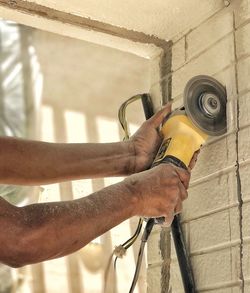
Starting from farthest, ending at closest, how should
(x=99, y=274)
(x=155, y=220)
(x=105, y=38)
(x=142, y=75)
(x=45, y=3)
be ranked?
1. (x=142, y=75)
2. (x=99, y=274)
3. (x=105, y=38)
4. (x=45, y=3)
5. (x=155, y=220)

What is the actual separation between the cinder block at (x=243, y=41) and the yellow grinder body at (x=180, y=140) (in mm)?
198

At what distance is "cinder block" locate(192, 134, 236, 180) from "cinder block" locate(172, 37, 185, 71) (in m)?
0.28

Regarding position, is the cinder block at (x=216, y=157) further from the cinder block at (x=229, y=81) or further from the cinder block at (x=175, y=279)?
the cinder block at (x=175, y=279)

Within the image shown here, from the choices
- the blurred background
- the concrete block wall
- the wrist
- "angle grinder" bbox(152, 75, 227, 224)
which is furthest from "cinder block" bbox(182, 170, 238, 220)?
the blurred background

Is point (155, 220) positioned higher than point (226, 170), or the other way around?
point (226, 170)

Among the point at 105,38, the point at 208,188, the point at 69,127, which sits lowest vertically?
the point at 208,188

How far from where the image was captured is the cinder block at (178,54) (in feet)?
4.92

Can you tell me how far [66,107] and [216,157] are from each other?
89.7 inches

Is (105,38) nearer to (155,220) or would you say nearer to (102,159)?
(102,159)

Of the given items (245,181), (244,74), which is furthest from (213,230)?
(244,74)

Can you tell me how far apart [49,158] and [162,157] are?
0.29 metres

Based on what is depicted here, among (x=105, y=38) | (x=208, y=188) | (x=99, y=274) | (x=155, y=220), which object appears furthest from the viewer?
(x=99, y=274)

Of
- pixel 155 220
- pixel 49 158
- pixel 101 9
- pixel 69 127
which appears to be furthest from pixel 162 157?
pixel 69 127

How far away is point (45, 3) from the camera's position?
143cm
